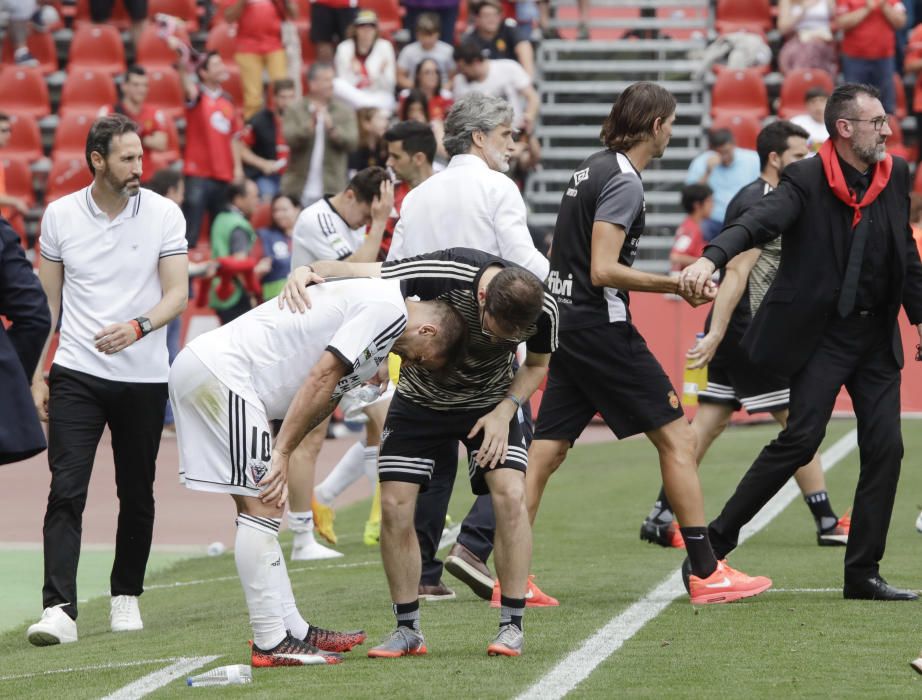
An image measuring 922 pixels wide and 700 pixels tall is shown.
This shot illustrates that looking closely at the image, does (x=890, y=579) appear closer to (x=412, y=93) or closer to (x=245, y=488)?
(x=245, y=488)

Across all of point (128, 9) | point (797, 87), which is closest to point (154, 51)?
point (128, 9)

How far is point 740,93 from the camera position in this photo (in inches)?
750

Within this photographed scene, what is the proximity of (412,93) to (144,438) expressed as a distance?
889 centimetres

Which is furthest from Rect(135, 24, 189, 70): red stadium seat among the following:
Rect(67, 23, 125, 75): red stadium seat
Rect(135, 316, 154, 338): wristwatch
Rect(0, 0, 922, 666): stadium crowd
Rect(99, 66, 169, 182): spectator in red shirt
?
Rect(135, 316, 154, 338): wristwatch

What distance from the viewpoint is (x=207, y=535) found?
1052 cm

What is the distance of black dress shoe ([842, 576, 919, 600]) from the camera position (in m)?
6.94

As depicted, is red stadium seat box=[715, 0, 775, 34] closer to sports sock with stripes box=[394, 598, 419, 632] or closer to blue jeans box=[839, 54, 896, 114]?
blue jeans box=[839, 54, 896, 114]

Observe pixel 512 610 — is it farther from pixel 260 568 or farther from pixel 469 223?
pixel 469 223

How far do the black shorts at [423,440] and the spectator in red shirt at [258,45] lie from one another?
42.8ft

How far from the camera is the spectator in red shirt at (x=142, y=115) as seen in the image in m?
16.9

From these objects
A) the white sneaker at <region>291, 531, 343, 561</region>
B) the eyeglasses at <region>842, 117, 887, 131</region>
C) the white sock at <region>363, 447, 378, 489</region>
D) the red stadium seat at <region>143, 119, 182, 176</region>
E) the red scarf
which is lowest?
the white sneaker at <region>291, 531, 343, 561</region>

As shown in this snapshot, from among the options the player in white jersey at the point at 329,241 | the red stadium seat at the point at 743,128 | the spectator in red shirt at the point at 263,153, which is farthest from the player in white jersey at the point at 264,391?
the red stadium seat at the point at 743,128

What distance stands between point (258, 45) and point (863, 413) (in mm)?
12942

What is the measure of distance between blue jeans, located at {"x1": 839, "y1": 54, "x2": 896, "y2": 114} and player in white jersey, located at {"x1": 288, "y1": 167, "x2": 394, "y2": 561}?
9939 mm
